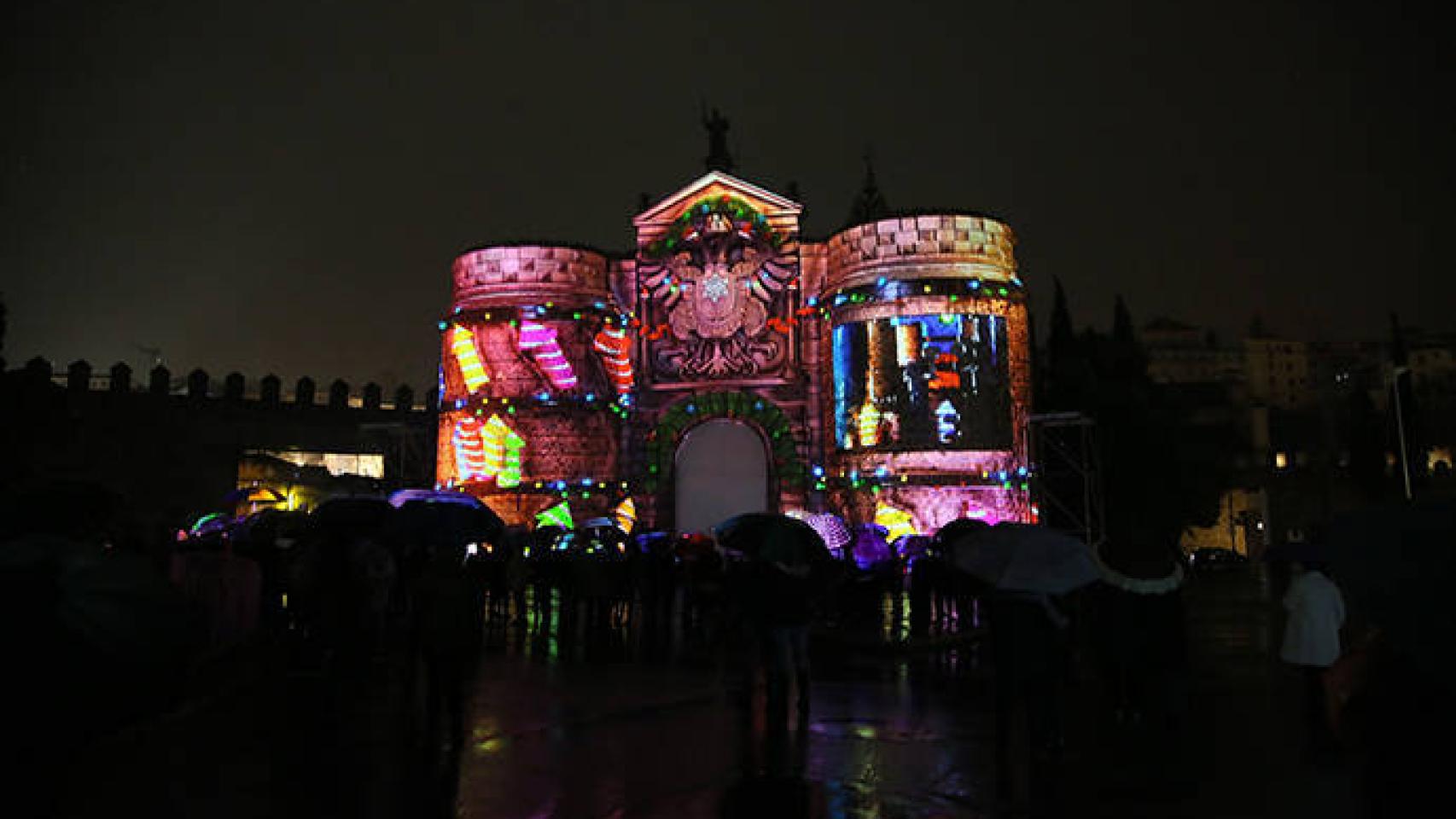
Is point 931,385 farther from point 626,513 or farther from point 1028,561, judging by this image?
point 1028,561

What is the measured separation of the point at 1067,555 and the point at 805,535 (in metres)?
2.91

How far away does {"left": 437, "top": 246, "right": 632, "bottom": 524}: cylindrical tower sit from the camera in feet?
137

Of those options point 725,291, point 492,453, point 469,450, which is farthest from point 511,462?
point 725,291

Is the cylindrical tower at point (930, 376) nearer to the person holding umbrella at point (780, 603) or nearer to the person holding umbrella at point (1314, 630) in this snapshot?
the person holding umbrella at point (1314, 630)

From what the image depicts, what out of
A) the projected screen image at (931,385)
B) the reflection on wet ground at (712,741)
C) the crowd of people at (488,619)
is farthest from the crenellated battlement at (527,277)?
the reflection on wet ground at (712,741)

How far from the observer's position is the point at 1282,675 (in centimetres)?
1441

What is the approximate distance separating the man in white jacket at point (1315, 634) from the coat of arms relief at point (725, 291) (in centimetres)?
3211

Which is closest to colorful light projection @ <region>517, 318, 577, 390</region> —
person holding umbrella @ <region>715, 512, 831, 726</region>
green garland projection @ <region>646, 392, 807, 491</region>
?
green garland projection @ <region>646, 392, 807, 491</region>

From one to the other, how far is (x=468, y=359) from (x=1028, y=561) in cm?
3603

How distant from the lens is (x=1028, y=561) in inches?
364

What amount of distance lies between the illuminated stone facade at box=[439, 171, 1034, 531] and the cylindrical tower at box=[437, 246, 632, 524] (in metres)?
0.06

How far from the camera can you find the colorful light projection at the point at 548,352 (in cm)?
4200

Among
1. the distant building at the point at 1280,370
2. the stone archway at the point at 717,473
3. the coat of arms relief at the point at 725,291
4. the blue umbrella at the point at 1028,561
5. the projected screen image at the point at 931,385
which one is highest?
the distant building at the point at 1280,370

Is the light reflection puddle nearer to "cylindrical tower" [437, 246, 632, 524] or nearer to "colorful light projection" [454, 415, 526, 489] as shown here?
"cylindrical tower" [437, 246, 632, 524]
